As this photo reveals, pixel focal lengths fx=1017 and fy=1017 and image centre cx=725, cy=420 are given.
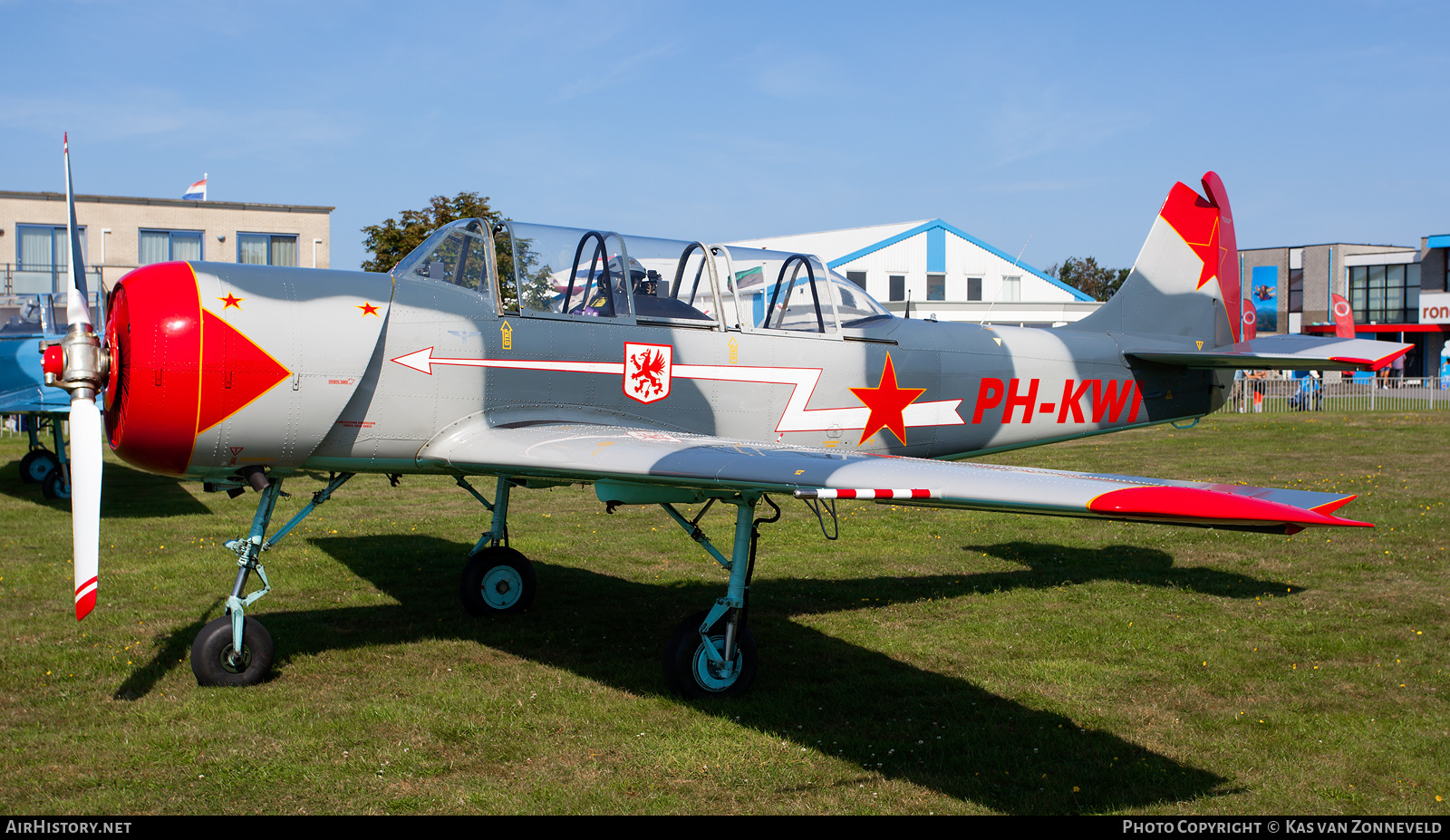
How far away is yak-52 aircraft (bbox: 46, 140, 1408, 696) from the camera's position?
16.5 feet

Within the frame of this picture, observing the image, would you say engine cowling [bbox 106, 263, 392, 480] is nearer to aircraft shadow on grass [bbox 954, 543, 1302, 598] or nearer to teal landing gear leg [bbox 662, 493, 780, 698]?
teal landing gear leg [bbox 662, 493, 780, 698]

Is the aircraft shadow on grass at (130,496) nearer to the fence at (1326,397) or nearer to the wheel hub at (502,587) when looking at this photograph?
the wheel hub at (502,587)

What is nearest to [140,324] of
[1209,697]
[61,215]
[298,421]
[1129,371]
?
[298,421]

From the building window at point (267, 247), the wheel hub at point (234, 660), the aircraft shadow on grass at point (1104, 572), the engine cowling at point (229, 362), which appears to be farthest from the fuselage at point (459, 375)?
the building window at point (267, 247)

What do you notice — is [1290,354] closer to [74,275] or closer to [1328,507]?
[1328,507]

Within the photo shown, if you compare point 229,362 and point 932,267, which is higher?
point 932,267

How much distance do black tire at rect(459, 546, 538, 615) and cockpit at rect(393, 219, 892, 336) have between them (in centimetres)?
229

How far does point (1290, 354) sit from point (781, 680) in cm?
546

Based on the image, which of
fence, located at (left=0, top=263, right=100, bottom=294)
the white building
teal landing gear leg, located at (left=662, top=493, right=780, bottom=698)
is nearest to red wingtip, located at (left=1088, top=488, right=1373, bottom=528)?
teal landing gear leg, located at (left=662, top=493, right=780, bottom=698)

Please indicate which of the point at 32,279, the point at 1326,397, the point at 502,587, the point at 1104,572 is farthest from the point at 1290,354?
the point at 32,279

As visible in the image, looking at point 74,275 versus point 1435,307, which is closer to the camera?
point 74,275

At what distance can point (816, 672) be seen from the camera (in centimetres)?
631

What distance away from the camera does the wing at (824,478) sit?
3.70 metres

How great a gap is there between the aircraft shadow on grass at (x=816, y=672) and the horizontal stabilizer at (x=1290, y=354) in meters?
1.91
